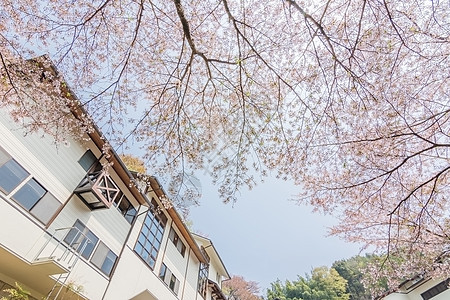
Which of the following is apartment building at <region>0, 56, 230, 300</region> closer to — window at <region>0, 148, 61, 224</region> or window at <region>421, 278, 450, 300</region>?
window at <region>0, 148, 61, 224</region>

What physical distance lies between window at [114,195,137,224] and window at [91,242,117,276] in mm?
1604

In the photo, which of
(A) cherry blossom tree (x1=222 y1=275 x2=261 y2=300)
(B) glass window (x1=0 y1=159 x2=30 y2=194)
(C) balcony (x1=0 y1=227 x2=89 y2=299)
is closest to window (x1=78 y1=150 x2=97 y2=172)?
(B) glass window (x1=0 y1=159 x2=30 y2=194)

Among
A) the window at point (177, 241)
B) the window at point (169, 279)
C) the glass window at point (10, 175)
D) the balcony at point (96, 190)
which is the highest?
Answer: the window at point (177, 241)

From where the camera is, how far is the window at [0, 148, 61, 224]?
582cm

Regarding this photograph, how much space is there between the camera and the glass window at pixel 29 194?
606 cm

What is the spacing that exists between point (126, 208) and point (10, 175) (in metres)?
4.84

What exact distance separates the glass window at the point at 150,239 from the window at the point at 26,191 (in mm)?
4363

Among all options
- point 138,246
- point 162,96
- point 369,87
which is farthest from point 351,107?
point 138,246

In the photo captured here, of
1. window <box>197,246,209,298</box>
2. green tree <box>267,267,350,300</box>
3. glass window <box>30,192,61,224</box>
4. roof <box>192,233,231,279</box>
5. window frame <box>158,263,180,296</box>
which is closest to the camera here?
glass window <box>30,192,61,224</box>

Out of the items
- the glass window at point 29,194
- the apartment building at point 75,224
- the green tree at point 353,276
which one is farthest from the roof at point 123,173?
the green tree at point 353,276

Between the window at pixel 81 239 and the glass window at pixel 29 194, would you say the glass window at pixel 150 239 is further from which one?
the glass window at pixel 29 194

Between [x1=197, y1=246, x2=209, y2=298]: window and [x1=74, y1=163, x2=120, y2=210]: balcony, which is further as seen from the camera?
[x1=197, y1=246, x2=209, y2=298]: window

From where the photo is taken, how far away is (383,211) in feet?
18.7

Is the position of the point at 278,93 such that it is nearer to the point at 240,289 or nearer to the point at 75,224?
the point at 75,224
